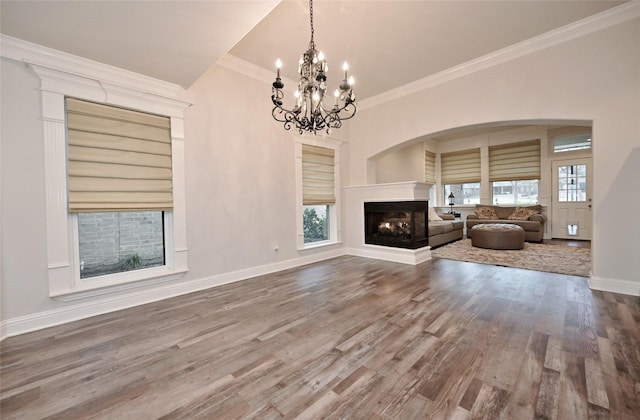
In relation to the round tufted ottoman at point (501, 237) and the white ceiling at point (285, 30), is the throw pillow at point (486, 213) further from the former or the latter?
the white ceiling at point (285, 30)

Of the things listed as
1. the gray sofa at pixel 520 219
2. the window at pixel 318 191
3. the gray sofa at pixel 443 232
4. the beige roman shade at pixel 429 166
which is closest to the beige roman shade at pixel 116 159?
the window at pixel 318 191

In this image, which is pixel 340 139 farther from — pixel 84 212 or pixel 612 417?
pixel 612 417

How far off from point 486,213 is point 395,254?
464 cm

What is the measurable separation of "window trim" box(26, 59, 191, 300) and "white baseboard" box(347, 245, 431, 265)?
353 centimetres

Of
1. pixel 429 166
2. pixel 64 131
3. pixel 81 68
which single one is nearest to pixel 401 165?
pixel 429 166

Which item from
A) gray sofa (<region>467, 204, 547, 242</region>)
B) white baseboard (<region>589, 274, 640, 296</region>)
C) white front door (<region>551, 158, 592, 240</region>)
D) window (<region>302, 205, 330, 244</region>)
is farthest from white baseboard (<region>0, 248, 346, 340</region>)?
white front door (<region>551, 158, 592, 240</region>)

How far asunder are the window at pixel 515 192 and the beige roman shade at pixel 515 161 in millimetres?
270

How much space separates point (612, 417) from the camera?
1271 mm

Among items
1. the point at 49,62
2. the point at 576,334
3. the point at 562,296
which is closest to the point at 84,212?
the point at 49,62

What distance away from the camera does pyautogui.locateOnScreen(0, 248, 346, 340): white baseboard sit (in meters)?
2.29

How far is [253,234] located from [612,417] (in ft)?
12.0

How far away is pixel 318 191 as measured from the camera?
16.2ft

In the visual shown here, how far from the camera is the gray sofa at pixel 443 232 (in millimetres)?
5832

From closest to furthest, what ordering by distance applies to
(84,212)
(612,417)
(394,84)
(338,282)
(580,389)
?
(612,417), (580,389), (84,212), (338,282), (394,84)
